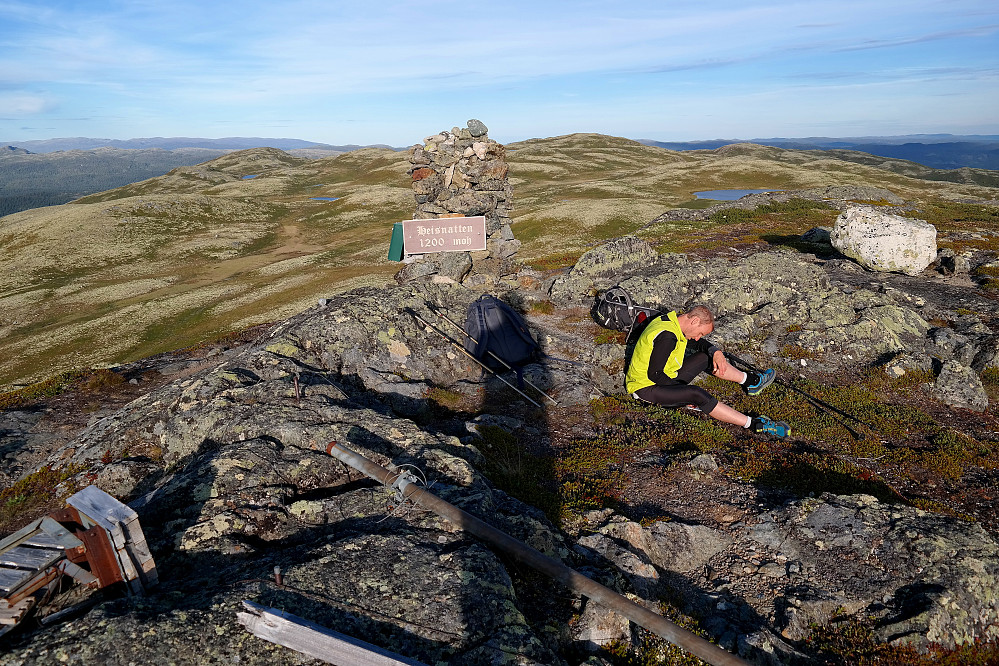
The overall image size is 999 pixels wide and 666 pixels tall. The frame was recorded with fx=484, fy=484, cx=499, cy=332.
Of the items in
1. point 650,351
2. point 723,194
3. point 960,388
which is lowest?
point 960,388

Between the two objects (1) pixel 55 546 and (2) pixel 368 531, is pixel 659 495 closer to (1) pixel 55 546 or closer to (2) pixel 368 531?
(2) pixel 368 531

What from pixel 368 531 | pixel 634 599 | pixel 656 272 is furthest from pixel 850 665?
pixel 656 272

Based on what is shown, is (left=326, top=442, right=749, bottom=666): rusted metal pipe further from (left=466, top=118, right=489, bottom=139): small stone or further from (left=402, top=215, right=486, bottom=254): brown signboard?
(left=466, top=118, right=489, bottom=139): small stone

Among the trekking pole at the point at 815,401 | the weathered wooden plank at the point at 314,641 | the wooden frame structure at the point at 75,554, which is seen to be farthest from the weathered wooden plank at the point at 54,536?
the trekking pole at the point at 815,401

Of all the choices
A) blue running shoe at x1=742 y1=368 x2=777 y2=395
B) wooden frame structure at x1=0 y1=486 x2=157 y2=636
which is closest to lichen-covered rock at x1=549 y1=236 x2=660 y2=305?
blue running shoe at x1=742 y1=368 x2=777 y2=395

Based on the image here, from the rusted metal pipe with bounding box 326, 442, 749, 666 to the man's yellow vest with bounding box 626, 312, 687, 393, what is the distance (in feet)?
27.9

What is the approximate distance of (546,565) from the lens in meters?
7.16

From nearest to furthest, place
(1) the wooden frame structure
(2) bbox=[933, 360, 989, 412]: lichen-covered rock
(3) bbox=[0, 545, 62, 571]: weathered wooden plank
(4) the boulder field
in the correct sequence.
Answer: (1) the wooden frame structure
(3) bbox=[0, 545, 62, 571]: weathered wooden plank
(4) the boulder field
(2) bbox=[933, 360, 989, 412]: lichen-covered rock

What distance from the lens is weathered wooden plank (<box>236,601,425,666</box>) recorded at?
4.94 metres

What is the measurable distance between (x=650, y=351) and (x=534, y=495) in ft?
19.8

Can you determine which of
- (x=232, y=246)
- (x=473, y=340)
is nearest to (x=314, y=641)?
(x=473, y=340)

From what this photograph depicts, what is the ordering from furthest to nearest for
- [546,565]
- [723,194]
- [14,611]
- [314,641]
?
[723,194] < [546,565] < [314,641] < [14,611]

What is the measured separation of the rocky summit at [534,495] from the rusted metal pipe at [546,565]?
0.26 meters

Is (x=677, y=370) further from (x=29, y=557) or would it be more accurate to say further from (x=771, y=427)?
(x=29, y=557)
